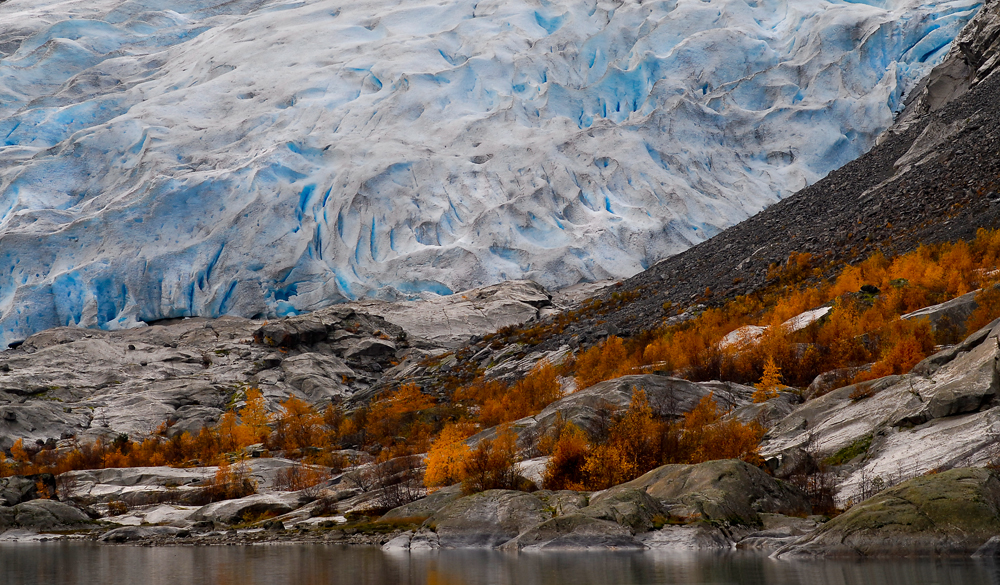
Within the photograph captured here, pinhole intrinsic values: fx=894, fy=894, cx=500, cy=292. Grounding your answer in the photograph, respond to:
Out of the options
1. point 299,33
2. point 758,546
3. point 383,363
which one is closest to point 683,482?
point 758,546

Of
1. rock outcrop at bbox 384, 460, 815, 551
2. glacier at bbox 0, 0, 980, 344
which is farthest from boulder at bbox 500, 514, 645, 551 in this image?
glacier at bbox 0, 0, 980, 344

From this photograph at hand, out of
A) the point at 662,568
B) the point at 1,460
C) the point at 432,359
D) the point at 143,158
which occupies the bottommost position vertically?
the point at 662,568

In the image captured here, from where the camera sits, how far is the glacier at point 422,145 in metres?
55.3

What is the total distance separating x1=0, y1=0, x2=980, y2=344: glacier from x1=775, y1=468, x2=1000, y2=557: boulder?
137 ft

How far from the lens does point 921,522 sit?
12156 mm

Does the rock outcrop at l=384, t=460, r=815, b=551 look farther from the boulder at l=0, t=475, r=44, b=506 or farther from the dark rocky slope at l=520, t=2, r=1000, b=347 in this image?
the dark rocky slope at l=520, t=2, r=1000, b=347

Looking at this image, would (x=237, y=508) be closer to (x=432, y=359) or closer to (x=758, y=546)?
(x=758, y=546)

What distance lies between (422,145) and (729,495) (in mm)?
50495

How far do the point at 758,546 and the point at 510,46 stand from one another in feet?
203

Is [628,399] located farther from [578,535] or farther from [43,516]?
[43,516]

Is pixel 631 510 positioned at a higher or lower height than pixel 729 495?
lower

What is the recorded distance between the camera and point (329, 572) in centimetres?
1445

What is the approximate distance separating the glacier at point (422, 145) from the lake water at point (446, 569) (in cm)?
3615

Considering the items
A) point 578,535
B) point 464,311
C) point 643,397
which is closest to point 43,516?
point 643,397
